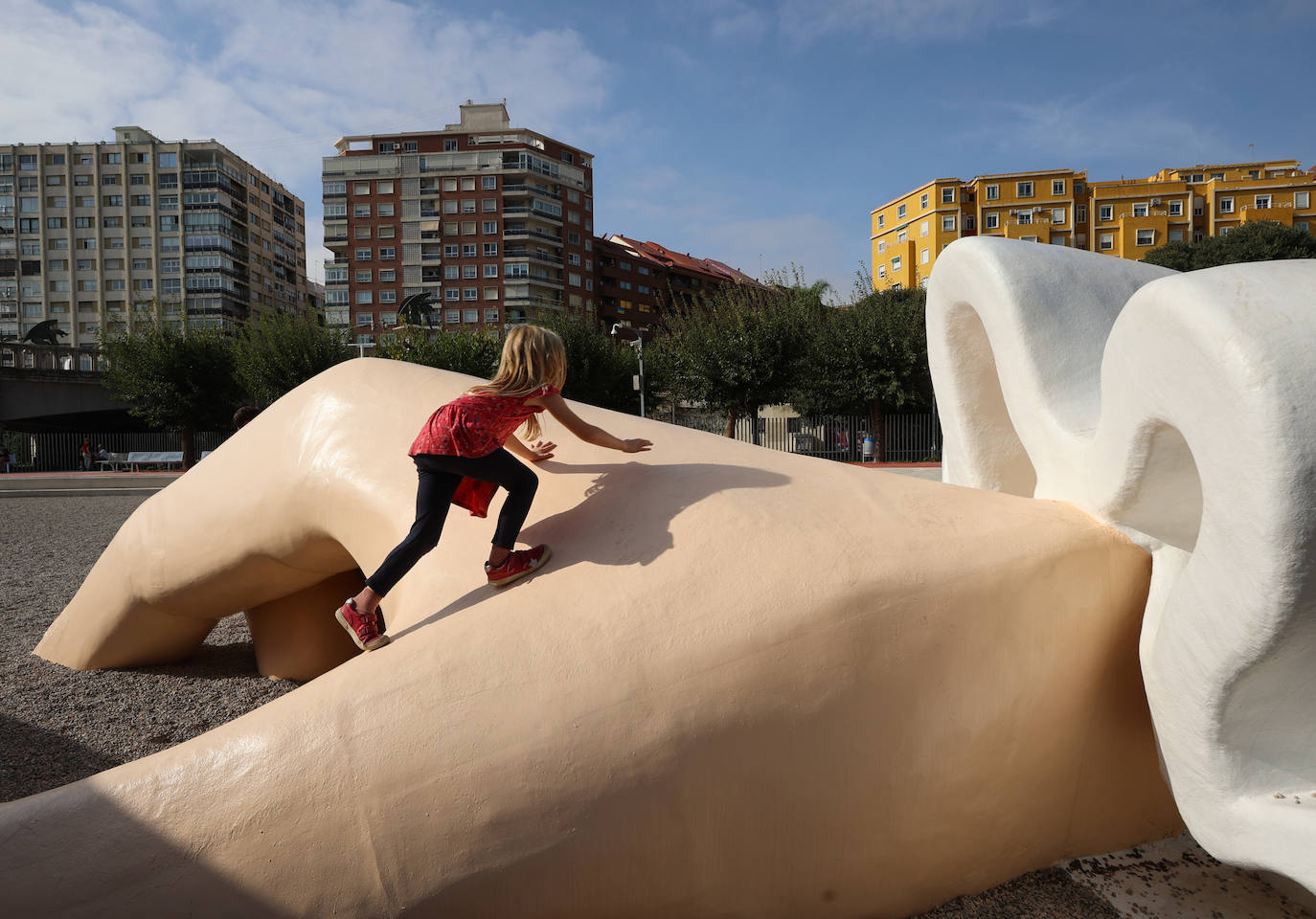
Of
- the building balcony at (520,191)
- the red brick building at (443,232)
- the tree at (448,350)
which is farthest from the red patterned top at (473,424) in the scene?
the building balcony at (520,191)

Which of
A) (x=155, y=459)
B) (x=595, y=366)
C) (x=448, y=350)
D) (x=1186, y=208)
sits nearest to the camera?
(x=155, y=459)

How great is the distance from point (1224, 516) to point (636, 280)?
82.6 metres

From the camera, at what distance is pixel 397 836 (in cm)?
253

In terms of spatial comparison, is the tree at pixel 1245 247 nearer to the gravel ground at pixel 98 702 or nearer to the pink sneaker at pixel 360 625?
the gravel ground at pixel 98 702

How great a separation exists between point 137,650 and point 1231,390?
6.71 metres

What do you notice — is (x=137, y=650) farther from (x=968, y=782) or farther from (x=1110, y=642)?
(x=1110, y=642)

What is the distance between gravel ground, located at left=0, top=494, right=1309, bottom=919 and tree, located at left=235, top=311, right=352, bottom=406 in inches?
1076

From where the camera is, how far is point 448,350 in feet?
112

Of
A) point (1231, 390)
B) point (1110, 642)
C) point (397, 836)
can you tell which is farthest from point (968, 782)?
point (397, 836)

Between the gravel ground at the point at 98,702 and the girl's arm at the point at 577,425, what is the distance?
11.1 ft

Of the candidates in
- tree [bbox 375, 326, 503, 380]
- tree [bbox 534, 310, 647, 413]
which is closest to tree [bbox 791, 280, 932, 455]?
tree [bbox 534, 310, 647, 413]

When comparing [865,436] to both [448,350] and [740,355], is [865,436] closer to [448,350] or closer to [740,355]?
[740,355]

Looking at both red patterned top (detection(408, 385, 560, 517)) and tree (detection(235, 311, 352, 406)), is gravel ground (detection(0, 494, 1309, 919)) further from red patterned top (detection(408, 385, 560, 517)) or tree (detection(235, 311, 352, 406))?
tree (detection(235, 311, 352, 406))

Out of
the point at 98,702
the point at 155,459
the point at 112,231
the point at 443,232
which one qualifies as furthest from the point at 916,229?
the point at 112,231
